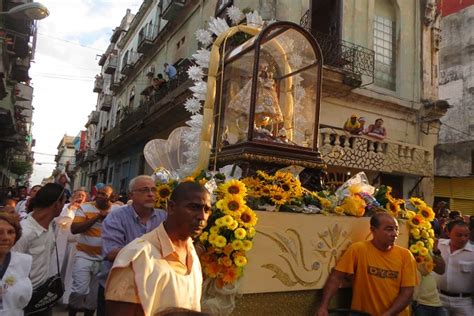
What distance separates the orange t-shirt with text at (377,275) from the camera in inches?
143

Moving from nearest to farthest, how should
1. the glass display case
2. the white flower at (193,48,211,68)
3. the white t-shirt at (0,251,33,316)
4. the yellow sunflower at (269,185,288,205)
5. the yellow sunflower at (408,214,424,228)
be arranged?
the white t-shirt at (0,251,33,316) → the yellow sunflower at (269,185,288,205) → the yellow sunflower at (408,214,424,228) → the glass display case → the white flower at (193,48,211,68)

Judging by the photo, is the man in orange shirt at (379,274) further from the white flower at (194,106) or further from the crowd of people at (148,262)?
the white flower at (194,106)

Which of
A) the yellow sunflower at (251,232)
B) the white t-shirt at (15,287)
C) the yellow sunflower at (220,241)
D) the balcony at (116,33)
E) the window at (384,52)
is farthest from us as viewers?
the balcony at (116,33)

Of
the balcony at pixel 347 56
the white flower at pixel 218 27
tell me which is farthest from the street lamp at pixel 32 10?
the balcony at pixel 347 56

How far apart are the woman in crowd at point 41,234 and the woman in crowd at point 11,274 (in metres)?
0.41

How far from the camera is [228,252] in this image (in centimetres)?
322

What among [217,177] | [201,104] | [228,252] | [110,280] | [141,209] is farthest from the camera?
[201,104]

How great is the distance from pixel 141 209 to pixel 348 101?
9.21 meters

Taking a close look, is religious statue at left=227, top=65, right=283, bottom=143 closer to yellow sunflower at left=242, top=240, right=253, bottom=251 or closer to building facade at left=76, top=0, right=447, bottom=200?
yellow sunflower at left=242, top=240, right=253, bottom=251

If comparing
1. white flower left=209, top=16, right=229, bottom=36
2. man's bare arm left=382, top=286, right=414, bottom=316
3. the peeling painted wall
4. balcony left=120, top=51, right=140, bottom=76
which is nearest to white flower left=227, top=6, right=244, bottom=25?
white flower left=209, top=16, right=229, bottom=36

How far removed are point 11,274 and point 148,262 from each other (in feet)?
5.05

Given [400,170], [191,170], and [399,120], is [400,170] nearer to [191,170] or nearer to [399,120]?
[399,120]

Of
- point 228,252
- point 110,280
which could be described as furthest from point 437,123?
point 110,280

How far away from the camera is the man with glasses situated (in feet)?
16.0
